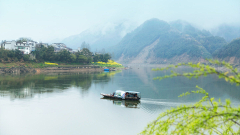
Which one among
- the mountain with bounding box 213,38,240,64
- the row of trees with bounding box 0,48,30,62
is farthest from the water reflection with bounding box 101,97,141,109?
the mountain with bounding box 213,38,240,64

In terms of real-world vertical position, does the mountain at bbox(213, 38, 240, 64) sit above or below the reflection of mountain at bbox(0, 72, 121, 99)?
above

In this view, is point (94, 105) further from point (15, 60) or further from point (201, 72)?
point (15, 60)

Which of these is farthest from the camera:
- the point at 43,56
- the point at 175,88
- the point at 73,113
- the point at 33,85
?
the point at 43,56

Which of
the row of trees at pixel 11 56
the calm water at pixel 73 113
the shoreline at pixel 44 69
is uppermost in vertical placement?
the row of trees at pixel 11 56

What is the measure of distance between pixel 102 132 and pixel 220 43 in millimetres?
202034

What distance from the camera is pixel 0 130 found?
15.5 meters

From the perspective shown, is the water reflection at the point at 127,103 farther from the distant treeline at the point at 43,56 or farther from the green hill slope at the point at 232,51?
the green hill slope at the point at 232,51

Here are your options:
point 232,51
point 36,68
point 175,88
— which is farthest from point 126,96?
point 232,51

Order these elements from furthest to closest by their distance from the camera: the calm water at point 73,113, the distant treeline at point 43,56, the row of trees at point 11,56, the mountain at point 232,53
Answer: the mountain at point 232,53
the distant treeline at point 43,56
the row of trees at point 11,56
the calm water at point 73,113

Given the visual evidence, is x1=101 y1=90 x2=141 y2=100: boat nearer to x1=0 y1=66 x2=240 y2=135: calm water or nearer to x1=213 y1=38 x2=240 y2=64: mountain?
x1=0 y1=66 x2=240 y2=135: calm water

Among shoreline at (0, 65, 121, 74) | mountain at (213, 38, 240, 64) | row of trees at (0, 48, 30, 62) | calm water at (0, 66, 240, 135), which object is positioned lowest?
calm water at (0, 66, 240, 135)

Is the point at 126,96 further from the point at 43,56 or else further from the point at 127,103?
the point at 43,56

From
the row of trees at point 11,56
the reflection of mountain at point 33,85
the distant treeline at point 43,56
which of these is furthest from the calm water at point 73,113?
the distant treeline at point 43,56

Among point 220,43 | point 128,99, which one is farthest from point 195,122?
point 220,43
